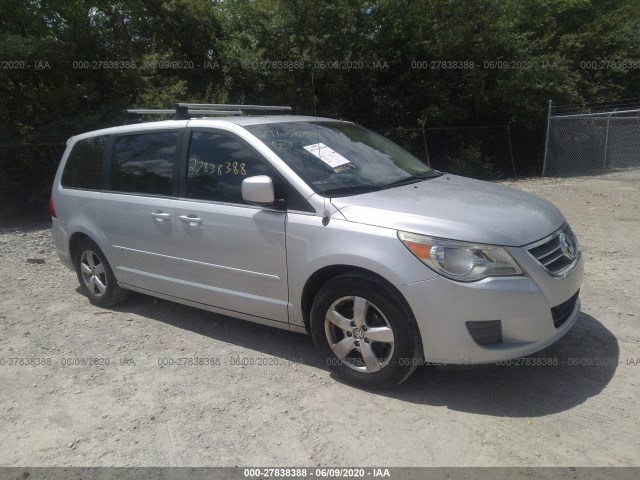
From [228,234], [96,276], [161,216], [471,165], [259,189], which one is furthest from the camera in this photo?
[471,165]

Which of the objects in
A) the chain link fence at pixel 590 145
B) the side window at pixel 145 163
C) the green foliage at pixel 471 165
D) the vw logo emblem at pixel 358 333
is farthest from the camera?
the chain link fence at pixel 590 145

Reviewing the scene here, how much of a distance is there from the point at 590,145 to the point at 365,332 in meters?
13.5

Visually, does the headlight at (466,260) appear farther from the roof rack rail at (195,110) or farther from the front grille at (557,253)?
the roof rack rail at (195,110)

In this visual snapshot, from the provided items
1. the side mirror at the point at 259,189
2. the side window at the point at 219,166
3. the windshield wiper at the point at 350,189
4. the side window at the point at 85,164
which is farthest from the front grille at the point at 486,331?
the side window at the point at 85,164

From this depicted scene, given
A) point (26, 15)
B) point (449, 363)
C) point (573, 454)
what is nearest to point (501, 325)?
point (449, 363)

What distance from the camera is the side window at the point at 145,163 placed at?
4.79 m

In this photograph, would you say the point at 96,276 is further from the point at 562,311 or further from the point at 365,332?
the point at 562,311

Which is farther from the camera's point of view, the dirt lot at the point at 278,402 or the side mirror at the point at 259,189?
the side mirror at the point at 259,189

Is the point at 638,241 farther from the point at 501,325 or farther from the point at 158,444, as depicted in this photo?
the point at 158,444

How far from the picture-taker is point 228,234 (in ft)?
14.0

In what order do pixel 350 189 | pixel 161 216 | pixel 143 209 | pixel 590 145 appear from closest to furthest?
pixel 350 189, pixel 161 216, pixel 143 209, pixel 590 145

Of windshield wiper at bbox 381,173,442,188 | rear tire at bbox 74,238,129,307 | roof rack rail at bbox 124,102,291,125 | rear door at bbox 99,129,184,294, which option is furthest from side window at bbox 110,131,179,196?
windshield wiper at bbox 381,173,442,188

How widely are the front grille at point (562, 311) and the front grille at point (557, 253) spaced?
8.6 inches

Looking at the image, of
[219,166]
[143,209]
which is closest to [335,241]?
[219,166]
